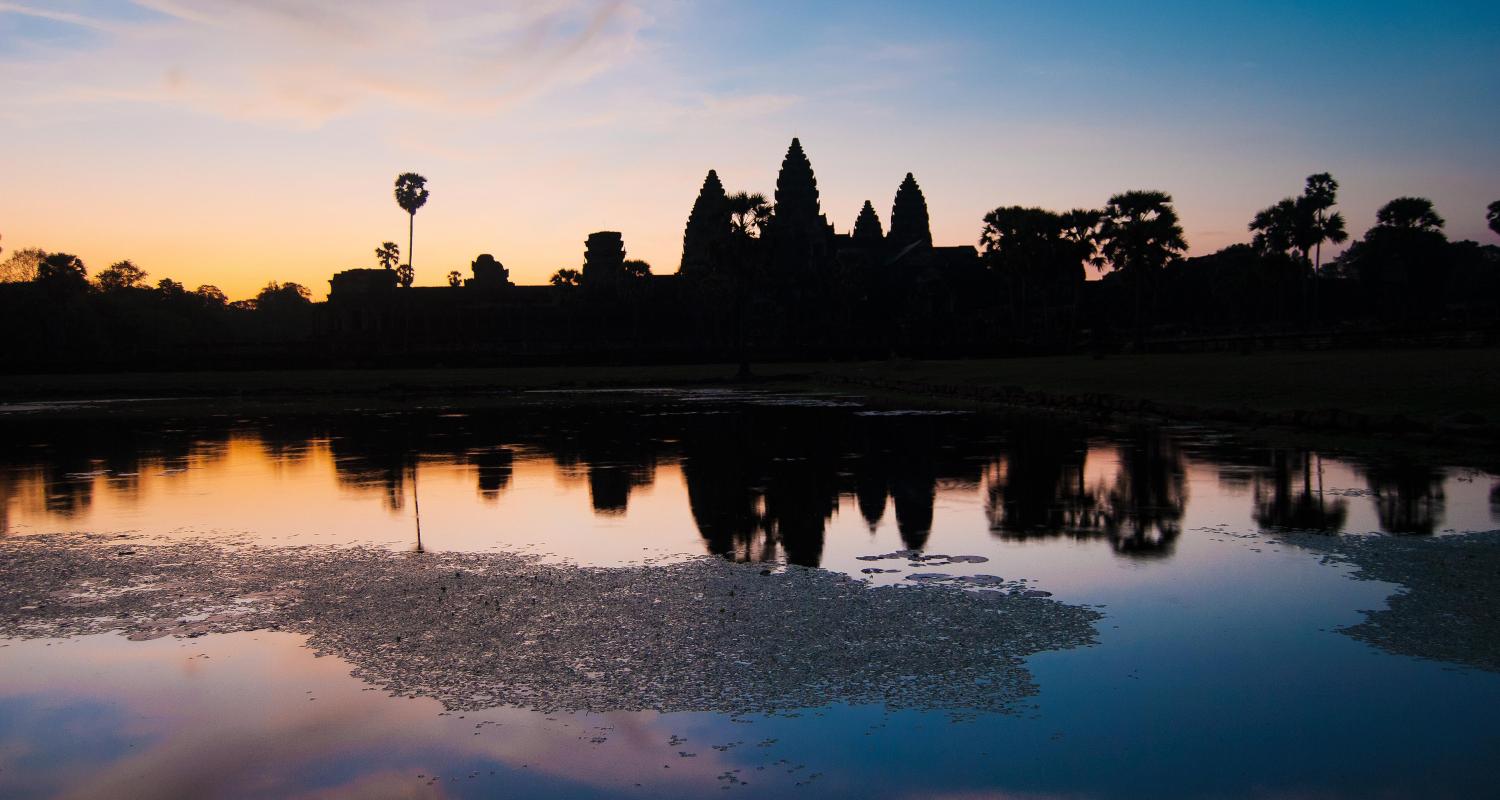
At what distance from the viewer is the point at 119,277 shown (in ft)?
410

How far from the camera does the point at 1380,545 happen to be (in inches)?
415

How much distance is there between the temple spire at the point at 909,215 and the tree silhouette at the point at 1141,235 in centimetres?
5864

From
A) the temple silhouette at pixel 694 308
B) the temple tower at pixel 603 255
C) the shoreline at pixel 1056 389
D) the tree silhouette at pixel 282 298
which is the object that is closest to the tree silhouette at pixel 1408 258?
the temple silhouette at pixel 694 308

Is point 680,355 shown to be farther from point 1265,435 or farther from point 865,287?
Answer: point 1265,435

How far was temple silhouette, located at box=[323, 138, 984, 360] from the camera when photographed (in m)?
87.0

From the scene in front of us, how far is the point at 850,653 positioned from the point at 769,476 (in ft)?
31.5

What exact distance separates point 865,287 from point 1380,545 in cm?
8222

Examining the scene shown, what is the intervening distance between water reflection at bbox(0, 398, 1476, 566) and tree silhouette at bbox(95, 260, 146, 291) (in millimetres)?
108615

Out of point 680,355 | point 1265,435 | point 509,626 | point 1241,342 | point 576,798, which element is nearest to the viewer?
point 576,798

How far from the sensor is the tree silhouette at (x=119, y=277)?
123m

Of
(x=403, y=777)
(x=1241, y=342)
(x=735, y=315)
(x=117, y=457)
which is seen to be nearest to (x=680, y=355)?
(x=735, y=315)

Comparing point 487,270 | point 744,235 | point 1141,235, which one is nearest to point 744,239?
point 744,235

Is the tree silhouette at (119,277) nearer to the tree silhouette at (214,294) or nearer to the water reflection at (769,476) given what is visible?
the tree silhouette at (214,294)

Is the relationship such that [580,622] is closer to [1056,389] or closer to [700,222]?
[1056,389]
